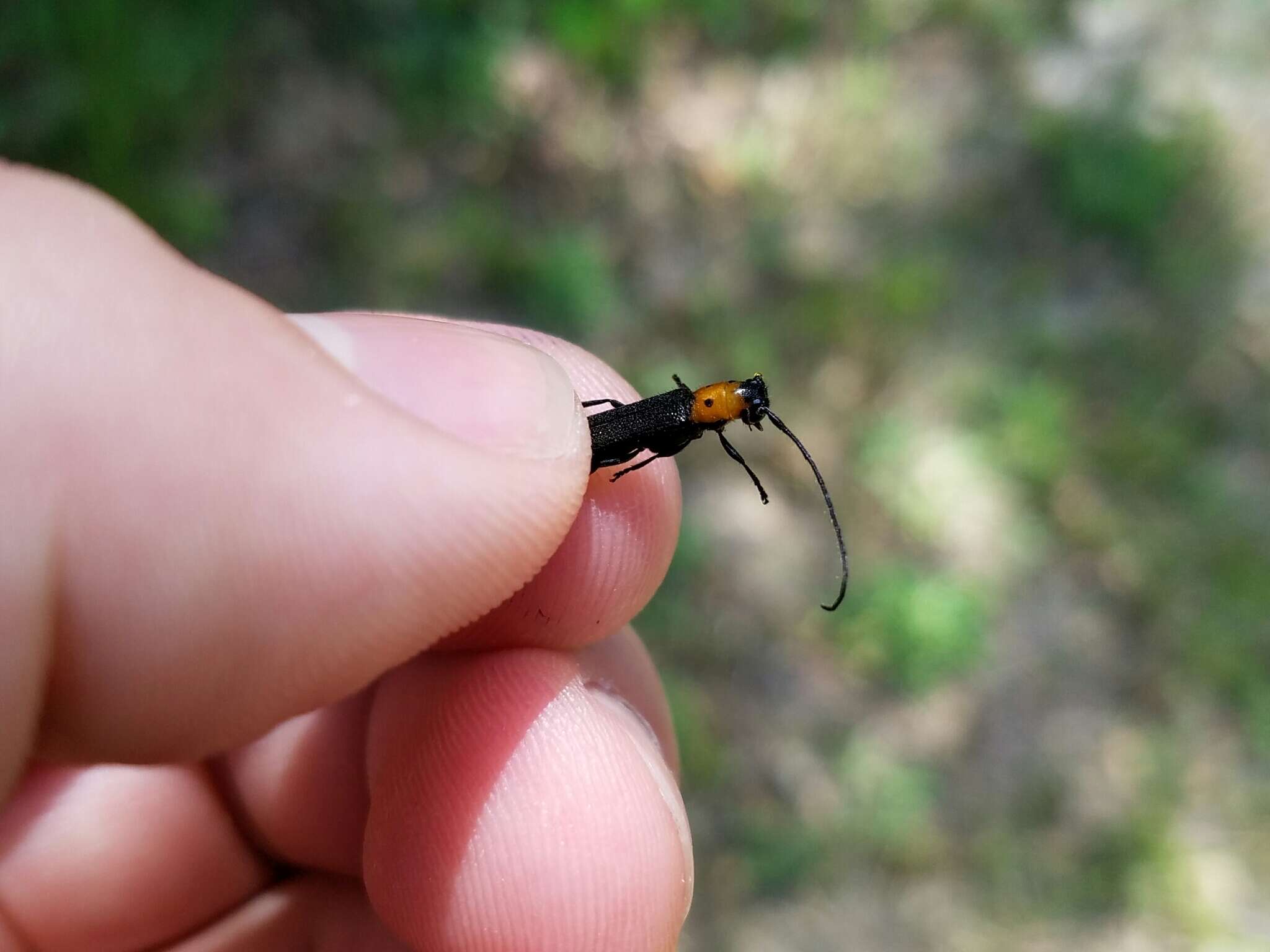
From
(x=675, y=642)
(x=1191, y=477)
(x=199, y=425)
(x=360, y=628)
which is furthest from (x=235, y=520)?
(x=1191, y=477)

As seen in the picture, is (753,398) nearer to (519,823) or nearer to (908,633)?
(519,823)

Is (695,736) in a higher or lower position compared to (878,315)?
lower

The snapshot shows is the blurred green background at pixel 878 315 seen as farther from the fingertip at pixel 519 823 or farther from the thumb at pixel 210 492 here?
the thumb at pixel 210 492

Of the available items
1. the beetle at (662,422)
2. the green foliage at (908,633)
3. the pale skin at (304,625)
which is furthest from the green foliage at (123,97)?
the green foliage at (908,633)

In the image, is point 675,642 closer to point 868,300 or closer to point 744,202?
point 868,300

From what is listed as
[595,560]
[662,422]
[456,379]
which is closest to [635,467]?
[662,422]

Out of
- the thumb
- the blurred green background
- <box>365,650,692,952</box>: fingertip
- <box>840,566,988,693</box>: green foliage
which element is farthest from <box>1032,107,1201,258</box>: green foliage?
the thumb

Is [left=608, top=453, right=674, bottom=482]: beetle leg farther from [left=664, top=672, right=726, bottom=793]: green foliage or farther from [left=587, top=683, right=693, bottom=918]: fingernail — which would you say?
[left=664, top=672, right=726, bottom=793]: green foliage
